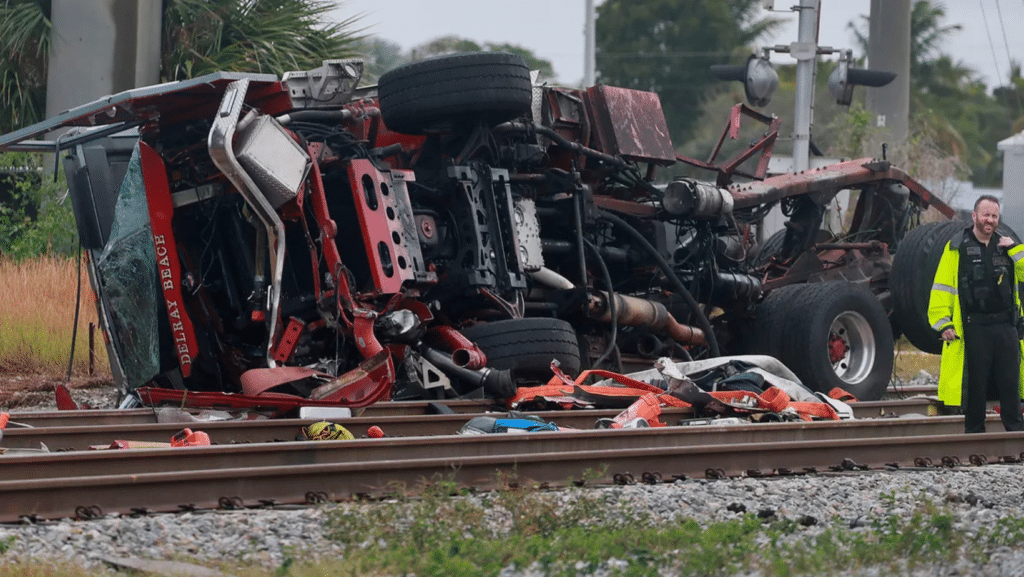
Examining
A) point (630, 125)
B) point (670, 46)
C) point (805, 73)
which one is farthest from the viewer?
point (670, 46)

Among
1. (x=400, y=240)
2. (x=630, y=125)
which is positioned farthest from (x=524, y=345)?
(x=630, y=125)

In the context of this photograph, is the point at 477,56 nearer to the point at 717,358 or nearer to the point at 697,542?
the point at 717,358

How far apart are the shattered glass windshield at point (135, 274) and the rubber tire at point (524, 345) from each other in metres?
2.26

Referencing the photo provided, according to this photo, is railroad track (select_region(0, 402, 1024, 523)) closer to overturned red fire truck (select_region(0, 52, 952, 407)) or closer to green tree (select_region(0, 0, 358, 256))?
overturned red fire truck (select_region(0, 52, 952, 407))

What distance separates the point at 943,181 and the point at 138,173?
32.2m

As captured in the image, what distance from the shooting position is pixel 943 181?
3866 cm

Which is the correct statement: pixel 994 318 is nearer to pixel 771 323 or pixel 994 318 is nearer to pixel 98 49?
pixel 771 323

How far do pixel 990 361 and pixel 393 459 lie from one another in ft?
12.3

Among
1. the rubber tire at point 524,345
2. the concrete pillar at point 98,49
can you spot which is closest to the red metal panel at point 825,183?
the rubber tire at point 524,345

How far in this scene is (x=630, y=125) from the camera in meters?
12.1

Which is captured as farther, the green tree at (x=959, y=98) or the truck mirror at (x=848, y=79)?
the green tree at (x=959, y=98)

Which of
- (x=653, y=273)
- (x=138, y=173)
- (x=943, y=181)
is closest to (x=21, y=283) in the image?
(x=138, y=173)

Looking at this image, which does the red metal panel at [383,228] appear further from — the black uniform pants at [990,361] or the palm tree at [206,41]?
the palm tree at [206,41]

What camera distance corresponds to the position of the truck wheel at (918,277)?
42.0 feet
